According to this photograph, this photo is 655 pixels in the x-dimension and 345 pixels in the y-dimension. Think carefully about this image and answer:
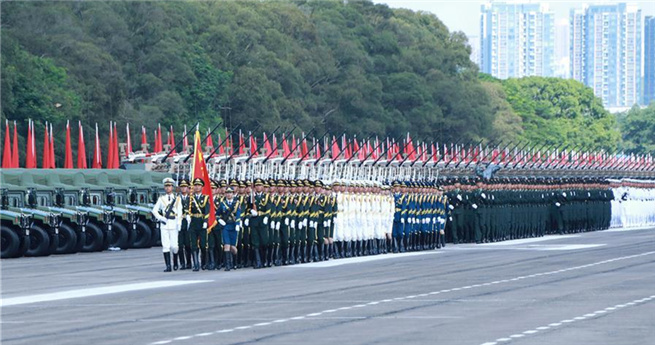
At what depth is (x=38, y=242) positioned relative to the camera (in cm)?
3769

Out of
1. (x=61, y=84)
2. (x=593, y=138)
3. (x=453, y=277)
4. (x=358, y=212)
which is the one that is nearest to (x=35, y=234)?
(x=358, y=212)

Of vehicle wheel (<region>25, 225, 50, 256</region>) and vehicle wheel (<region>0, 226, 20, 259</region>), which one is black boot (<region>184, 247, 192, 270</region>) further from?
vehicle wheel (<region>25, 225, 50, 256</region>)

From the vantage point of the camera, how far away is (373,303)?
21766 mm

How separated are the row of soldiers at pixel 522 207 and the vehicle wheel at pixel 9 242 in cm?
1182

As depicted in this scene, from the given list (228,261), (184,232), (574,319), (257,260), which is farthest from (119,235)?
(574,319)

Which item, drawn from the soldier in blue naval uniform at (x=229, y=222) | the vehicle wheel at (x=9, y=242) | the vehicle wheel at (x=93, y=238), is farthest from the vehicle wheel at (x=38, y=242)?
the soldier in blue naval uniform at (x=229, y=222)

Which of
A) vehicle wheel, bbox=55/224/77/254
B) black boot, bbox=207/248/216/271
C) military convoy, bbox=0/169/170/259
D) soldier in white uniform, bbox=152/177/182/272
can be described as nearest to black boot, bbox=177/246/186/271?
soldier in white uniform, bbox=152/177/182/272

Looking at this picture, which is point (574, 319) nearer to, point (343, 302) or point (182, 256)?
point (343, 302)

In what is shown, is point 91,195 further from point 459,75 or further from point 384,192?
point 459,75

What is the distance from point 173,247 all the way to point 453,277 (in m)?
5.28

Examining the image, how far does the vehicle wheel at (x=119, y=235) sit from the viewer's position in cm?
4153

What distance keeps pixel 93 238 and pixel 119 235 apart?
1.56 m

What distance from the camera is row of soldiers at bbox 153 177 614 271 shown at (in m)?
29.7

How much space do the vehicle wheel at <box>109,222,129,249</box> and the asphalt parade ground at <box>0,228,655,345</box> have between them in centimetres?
704
